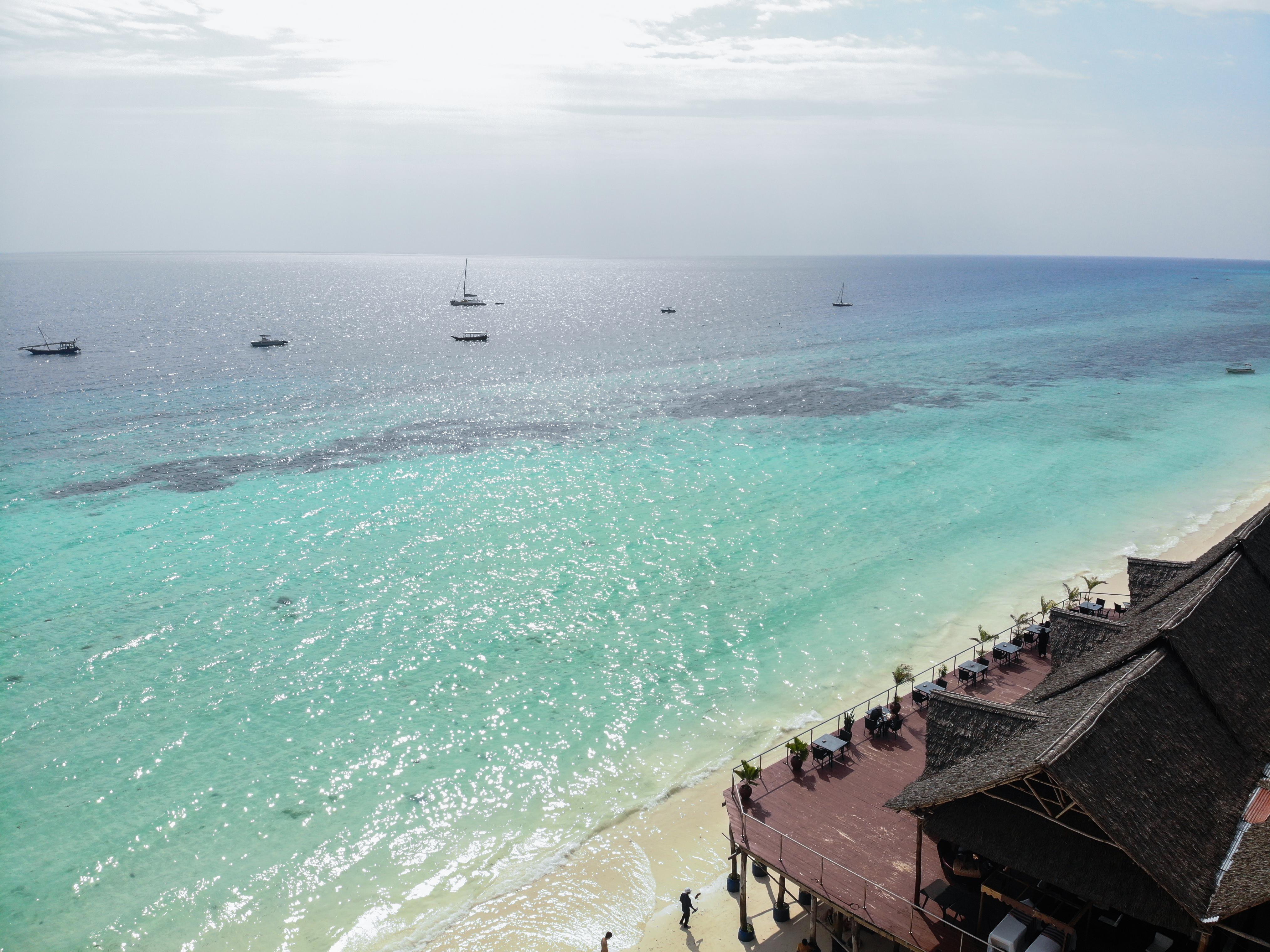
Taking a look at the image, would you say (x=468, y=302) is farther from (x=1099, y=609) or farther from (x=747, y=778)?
(x=747, y=778)

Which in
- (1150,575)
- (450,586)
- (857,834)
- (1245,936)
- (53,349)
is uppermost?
(1150,575)

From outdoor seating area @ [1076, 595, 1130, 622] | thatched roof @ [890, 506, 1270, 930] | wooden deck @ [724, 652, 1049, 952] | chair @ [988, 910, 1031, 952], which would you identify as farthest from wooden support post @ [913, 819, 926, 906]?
outdoor seating area @ [1076, 595, 1130, 622]

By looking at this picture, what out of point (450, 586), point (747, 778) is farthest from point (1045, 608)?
point (450, 586)

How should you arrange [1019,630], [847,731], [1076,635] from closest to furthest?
[1076,635], [847,731], [1019,630]

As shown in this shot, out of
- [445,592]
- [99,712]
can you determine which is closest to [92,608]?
[99,712]

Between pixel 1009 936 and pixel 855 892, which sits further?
pixel 855 892

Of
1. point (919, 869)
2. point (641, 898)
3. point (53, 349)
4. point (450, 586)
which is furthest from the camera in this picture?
point (53, 349)

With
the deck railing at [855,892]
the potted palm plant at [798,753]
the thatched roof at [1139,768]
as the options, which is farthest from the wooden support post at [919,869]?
the potted palm plant at [798,753]

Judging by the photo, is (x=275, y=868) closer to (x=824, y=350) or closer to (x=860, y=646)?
(x=860, y=646)
